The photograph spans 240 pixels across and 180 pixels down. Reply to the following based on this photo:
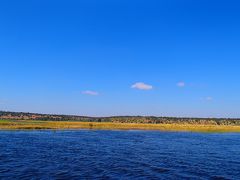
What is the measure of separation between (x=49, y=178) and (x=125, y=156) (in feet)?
48.9

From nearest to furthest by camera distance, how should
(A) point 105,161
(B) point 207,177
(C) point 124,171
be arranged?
(B) point 207,177 → (C) point 124,171 → (A) point 105,161

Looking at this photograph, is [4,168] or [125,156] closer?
[4,168]

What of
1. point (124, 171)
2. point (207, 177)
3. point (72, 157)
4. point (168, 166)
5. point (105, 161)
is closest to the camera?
point (207, 177)

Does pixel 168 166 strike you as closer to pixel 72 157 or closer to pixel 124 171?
pixel 124 171

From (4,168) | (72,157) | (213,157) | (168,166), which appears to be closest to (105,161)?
(72,157)

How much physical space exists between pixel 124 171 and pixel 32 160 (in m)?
10.2

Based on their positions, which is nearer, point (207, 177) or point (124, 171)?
point (207, 177)

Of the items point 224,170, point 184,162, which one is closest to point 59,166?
point 184,162

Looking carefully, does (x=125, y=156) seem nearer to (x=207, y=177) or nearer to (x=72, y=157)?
(x=72, y=157)

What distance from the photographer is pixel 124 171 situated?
94.9 ft

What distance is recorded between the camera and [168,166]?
31750 millimetres

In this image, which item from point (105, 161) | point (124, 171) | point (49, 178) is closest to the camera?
point (49, 178)

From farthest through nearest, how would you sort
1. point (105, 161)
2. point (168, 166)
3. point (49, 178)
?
point (105, 161)
point (168, 166)
point (49, 178)

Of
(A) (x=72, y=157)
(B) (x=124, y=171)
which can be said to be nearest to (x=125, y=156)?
(A) (x=72, y=157)
